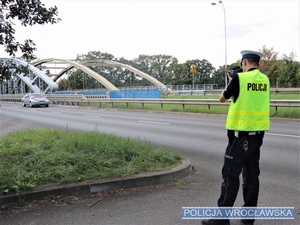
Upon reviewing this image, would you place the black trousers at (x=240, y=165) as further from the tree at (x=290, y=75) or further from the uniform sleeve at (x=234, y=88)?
the tree at (x=290, y=75)

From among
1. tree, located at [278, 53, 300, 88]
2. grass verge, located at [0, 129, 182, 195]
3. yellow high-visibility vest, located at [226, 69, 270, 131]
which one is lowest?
grass verge, located at [0, 129, 182, 195]

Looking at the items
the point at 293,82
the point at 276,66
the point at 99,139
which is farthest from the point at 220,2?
the point at 99,139

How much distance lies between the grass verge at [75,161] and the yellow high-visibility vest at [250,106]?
2411mm

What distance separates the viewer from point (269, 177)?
223 inches

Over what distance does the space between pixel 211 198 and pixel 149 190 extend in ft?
3.26

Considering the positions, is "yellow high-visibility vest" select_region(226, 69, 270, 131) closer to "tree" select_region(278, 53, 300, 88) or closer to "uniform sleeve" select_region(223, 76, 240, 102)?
"uniform sleeve" select_region(223, 76, 240, 102)

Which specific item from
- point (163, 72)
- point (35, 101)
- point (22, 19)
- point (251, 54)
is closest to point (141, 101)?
point (35, 101)

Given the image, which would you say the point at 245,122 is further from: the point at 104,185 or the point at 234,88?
the point at 104,185

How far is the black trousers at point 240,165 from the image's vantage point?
11.2 ft

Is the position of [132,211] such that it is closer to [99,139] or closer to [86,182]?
[86,182]

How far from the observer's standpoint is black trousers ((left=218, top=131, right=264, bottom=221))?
340 cm

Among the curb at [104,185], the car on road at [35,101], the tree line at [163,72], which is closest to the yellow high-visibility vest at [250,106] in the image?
the curb at [104,185]

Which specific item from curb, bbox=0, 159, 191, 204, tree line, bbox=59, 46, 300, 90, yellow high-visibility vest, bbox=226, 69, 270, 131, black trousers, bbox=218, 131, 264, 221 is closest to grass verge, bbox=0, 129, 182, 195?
curb, bbox=0, 159, 191, 204

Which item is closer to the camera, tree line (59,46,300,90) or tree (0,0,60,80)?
tree (0,0,60,80)
